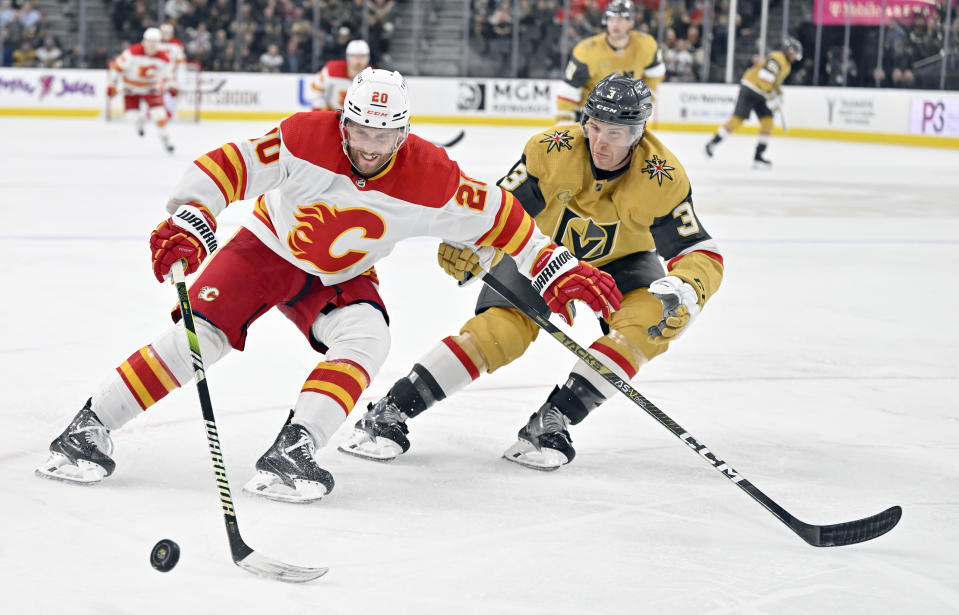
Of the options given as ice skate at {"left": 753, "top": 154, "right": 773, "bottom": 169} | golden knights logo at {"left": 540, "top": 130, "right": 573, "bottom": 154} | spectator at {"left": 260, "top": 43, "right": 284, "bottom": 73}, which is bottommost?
ice skate at {"left": 753, "top": 154, "right": 773, "bottom": 169}

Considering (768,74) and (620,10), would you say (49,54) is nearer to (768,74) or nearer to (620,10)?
(768,74)

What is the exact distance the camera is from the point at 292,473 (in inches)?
104

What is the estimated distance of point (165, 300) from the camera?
4957 mm

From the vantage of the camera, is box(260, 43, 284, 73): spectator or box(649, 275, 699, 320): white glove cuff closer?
box(649, 275, 699, 320): white glove cuff

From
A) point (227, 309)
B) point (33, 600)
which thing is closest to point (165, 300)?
point (227, 309)

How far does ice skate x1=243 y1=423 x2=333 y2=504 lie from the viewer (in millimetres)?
2633

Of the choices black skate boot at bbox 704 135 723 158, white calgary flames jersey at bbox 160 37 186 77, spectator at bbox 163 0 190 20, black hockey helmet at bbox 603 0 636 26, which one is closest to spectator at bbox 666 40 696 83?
Answer: black skate boot at bbox 704 135 723 158

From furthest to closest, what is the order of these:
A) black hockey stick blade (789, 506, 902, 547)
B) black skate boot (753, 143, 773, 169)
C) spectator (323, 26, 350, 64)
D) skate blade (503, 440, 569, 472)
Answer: spectator (323, 26, 350, 64) → black skate boot (753, 143, 773, 169) → skate blade (503, 440, 569, 472) → black hockey stick blade (789, 506, 902, 547)

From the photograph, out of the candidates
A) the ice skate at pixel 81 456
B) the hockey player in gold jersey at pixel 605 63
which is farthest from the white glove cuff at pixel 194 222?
the hockey player in gold jersey at pixel 605 63

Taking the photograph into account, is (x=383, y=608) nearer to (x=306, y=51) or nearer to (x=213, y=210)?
(x=213, y=210)

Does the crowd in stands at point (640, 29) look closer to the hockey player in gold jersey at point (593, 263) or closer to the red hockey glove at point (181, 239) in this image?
the hockey player in gold jersey at point (593, 263)

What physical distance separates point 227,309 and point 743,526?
4.08ft

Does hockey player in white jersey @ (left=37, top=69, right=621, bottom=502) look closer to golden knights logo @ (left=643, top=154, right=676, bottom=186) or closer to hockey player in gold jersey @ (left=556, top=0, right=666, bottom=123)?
golden knights logo @ (left=643, top=154, right=676, bottom=186)

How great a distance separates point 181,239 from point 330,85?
9.10 metres
